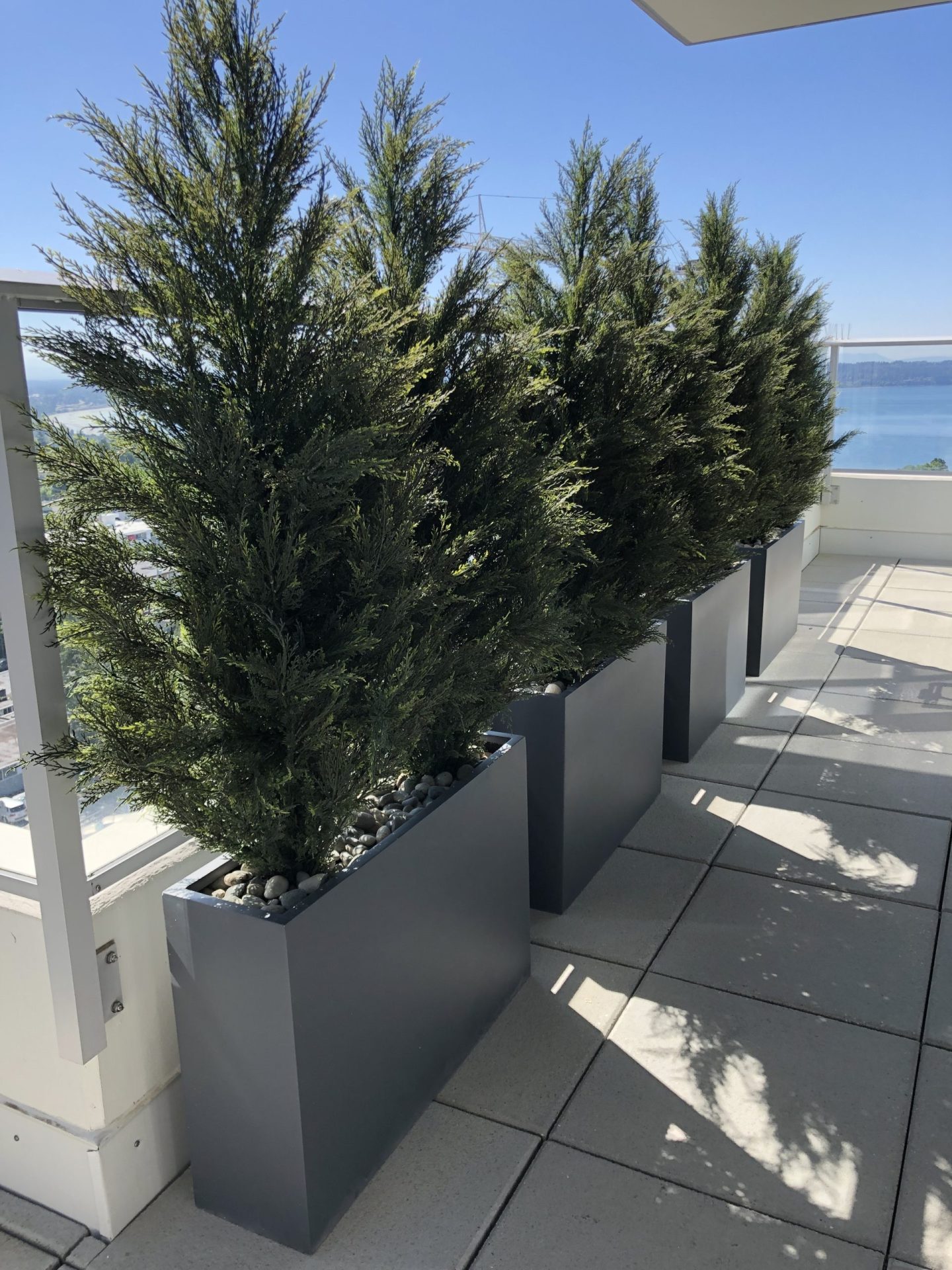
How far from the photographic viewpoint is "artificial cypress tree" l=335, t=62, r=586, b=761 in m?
2.55

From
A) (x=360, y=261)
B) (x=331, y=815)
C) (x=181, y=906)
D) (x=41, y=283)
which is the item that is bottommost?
(x=181, y=906)

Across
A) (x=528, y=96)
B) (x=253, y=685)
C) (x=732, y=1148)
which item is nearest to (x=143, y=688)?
(x=253, y=685)

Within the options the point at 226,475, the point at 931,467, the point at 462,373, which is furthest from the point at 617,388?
the point at 931,467

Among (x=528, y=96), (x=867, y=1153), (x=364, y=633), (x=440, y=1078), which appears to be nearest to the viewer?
(x=364, y=633)

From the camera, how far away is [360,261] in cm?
259

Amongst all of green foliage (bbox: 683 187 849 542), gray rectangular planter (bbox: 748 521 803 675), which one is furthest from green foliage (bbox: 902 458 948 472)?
gray rectangular planter (bbox: 748 521 803 675)

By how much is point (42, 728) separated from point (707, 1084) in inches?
73.4

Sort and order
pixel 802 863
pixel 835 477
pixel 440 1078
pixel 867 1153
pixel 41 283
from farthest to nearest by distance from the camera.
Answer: pixel 835 477, pixel 802 863, pixel 440 1078, pixel 867 1153, pixel 41 283

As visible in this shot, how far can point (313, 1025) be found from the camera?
196 centimetres

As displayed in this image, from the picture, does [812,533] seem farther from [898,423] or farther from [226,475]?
[226,475]

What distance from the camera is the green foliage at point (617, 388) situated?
342 cm

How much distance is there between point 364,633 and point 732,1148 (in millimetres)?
1516

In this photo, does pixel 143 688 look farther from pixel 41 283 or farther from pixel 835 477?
pixel 835 477

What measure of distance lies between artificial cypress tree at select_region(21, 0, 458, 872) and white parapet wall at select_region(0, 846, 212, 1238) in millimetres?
331
